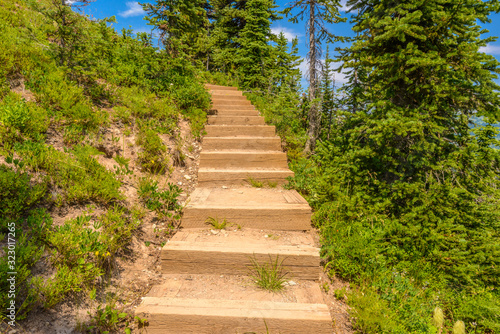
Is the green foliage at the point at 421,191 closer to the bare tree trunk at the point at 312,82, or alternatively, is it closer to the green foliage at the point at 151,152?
the bare tree trunk at the point at 312,82

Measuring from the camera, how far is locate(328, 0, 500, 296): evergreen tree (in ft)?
10.6

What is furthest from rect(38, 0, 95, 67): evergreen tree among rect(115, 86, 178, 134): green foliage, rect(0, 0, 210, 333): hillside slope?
rect(115, 86, 178, 134): green foliage

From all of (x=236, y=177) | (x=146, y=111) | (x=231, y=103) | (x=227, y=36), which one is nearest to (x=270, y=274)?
(x=236, y=177)

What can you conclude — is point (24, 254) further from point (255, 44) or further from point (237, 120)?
point (255, 44)

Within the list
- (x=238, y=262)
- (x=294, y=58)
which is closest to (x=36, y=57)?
(x=238, y=262)

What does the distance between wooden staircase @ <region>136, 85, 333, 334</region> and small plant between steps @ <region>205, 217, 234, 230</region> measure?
0.19ft

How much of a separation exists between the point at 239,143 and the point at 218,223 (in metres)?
2.86

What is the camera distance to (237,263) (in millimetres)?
2949

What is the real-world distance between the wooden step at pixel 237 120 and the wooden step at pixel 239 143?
145 cm

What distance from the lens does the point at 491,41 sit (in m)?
3.72

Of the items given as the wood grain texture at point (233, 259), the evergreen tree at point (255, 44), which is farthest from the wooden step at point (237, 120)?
the evergreen tree at point (255, 44)

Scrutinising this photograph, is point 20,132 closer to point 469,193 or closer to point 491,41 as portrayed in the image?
point 469,193

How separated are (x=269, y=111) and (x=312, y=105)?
1639 millimetres

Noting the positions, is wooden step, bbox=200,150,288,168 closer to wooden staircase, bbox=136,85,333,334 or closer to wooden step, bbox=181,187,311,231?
wooden staircase, bbox=136,85,333,334
